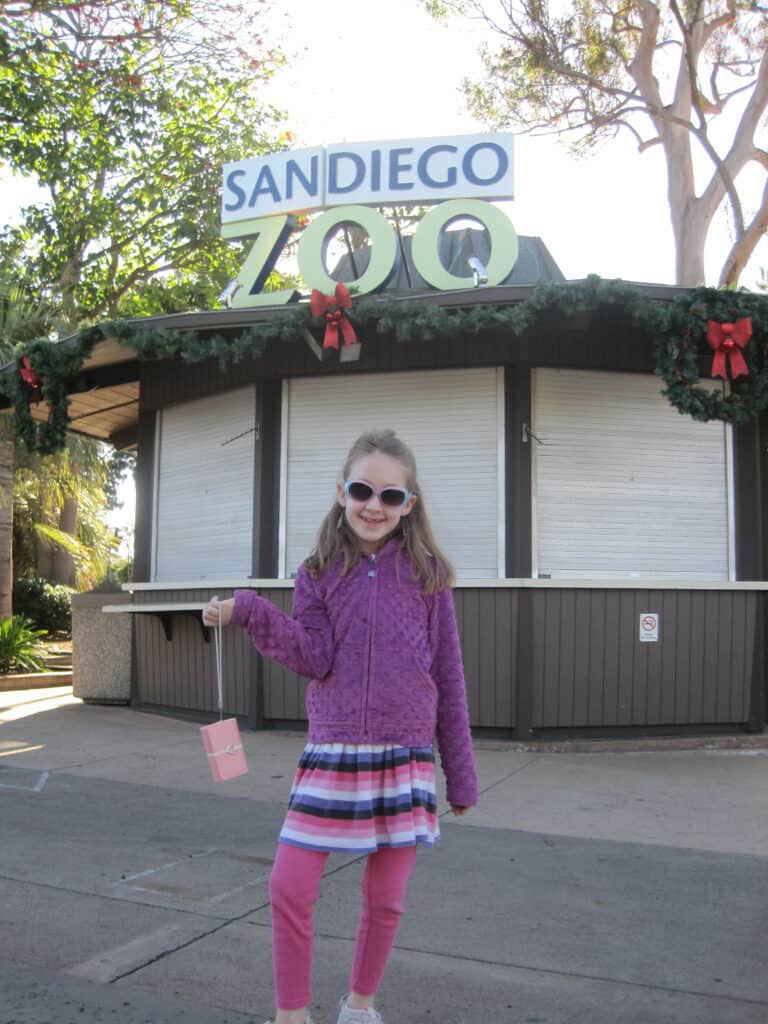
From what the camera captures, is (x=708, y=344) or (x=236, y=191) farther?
(x=236, y=191)

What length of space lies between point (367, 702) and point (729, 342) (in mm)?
5361

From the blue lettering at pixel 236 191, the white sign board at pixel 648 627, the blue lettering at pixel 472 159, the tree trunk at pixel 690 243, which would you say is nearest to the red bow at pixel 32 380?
the blue lettering at pixel 236 191

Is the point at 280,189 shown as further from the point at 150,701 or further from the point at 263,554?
the point at 150,701

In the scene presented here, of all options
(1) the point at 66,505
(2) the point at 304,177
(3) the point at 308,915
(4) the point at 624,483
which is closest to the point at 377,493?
(3) the point at 308,915

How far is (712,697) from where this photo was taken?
27.6 feet

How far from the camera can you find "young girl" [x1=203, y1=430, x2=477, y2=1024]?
9.03 ft

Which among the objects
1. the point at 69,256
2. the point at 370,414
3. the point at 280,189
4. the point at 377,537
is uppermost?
the point at 69,256

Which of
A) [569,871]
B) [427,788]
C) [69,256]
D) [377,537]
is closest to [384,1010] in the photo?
[427,788]

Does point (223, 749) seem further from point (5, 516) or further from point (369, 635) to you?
point (5, 516)

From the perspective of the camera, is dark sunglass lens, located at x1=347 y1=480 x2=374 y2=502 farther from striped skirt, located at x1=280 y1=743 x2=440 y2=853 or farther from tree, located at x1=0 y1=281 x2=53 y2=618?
tree, located at x1=0 y1=281 x2=53 y2=618

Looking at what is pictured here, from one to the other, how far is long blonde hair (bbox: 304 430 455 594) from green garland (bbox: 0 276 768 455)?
4581 mm

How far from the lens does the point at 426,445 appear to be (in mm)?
8656

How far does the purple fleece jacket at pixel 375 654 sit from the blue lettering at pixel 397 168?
666 centimetres

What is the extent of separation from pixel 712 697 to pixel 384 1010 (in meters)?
5.89
